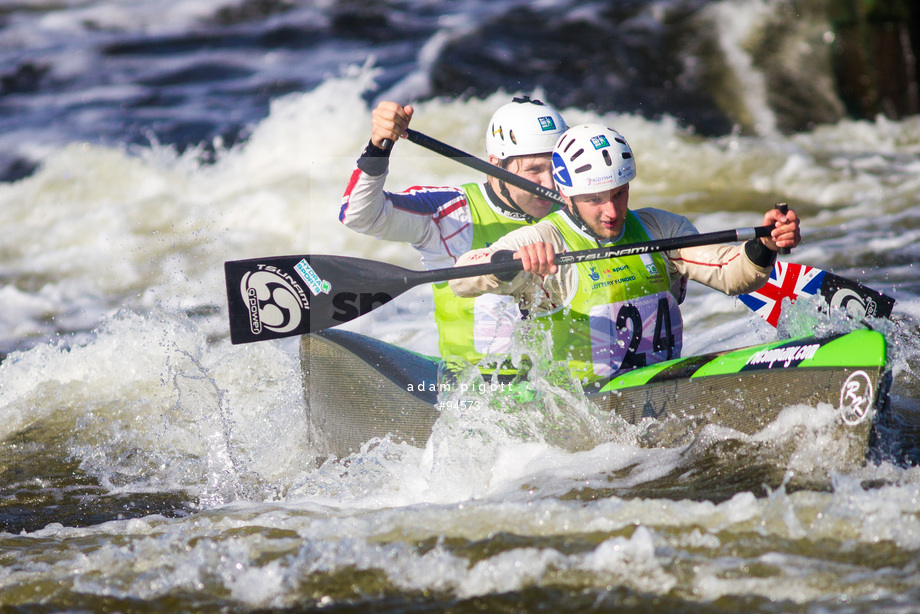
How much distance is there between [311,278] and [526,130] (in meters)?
1.46

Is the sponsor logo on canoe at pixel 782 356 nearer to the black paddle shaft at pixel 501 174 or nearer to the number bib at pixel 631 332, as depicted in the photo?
the number bib at pixel 631 332

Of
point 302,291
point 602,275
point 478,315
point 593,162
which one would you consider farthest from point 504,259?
point 302,291

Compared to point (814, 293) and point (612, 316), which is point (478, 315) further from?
point (814, 293)

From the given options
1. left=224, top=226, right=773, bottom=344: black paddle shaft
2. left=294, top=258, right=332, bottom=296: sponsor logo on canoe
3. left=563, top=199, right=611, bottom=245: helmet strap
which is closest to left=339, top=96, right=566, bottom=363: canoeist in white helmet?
left=224, top=226, right=773, bottom=344: black paddle shaft

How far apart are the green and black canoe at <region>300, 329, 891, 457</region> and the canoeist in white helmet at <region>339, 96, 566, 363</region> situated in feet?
1.39

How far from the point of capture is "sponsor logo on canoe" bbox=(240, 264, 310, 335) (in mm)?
4172

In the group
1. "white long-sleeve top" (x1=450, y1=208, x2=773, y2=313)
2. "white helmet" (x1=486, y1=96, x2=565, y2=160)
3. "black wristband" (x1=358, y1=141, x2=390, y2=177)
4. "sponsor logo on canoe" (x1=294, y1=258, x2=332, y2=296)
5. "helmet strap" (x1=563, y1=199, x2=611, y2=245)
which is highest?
"white helmet" (x1=486, y1=96, x2=565, y2=160)

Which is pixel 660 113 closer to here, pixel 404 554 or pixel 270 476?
pixel 270 476

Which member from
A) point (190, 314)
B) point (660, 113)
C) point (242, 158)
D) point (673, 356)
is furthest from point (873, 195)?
point (242, 158)

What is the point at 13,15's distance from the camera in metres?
17.7

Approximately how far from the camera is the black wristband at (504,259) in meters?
3.68

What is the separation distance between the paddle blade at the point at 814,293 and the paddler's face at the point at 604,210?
1093 millimetres

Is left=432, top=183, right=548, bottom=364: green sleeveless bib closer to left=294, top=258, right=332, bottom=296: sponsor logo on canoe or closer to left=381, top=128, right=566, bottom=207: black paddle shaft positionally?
left=381, top=128, right=566, bottom=207: black paddle shaft

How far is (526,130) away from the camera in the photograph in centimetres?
469
